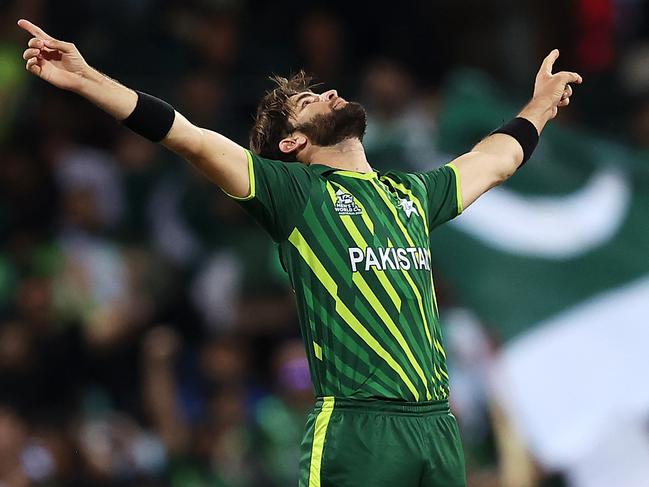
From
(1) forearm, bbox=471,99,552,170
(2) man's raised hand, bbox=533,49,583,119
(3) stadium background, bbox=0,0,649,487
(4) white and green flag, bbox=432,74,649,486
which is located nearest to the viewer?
(1) forearm, bbox=471,99,552,170

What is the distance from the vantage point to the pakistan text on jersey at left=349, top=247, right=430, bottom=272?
5703mm

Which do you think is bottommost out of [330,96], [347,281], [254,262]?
[347,281]

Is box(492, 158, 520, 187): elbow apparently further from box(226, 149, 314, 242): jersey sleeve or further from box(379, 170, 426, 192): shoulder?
box(226, 149, 314, 242): jersey sleeve

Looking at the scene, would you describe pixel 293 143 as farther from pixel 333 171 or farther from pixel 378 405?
pixel 378 405

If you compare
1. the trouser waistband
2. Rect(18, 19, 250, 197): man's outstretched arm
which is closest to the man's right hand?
Rect(18, 19, 250, 197): man's outstretched arm

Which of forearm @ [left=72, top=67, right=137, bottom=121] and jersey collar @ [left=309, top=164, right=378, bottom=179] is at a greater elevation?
forearm @ [left=72, top=67, right=137, bottom=121]

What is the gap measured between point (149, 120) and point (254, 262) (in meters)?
6.44

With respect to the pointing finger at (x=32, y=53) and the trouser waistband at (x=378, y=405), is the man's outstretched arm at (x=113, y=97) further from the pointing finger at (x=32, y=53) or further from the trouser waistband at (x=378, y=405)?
the trouser waistband at (x=378, y=405)

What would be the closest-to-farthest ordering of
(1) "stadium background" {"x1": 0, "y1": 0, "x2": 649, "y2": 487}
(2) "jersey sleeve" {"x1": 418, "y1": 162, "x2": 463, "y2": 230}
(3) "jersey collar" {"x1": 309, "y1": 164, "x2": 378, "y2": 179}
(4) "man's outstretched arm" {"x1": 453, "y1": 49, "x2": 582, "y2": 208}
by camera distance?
(3) "jersey collar" {"x1": 309, "y1": 164, "x2": 378, "y2": 179} → (2) "jersey sleeve" {"x1": 418, "y1": 162, "x2": 463, "y2": 230} → (4) "man's outstretched arm" {"x1": 453, "y1": 49, "x2": 582, "y2": 208} → (1) "stadium background" {"x1": 0, "y1": 0, "x2": 649, "y2": 487}

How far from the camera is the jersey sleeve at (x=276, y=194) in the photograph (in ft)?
18.6

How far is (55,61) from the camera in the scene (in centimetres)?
546

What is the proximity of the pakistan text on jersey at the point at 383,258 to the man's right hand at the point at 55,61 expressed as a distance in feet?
4.13

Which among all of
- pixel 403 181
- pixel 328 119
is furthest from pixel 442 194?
pixel 328 119

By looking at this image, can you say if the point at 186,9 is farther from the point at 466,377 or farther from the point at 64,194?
the point at 466,377
